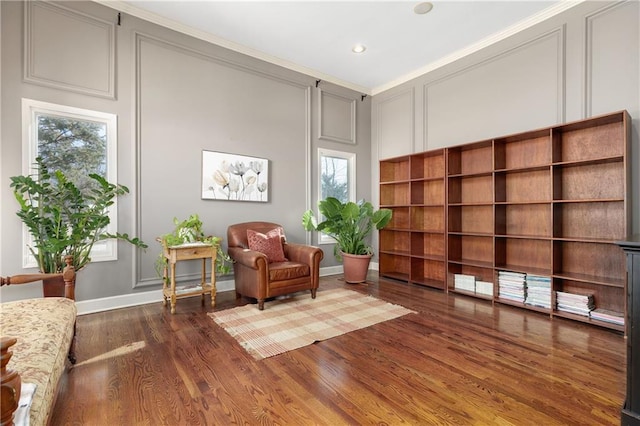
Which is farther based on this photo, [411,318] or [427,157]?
[427,157]

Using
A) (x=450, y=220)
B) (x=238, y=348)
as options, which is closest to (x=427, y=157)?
(x=450, y=220)

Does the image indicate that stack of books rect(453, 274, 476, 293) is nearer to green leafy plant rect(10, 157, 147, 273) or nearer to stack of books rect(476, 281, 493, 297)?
stack of books rect(476, 281, 493, 297)

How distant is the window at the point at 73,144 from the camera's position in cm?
280

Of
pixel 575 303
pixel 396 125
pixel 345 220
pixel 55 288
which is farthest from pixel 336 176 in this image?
pixel 55 288

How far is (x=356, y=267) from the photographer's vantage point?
4336mm

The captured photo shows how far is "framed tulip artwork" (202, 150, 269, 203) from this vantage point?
12.5 ft

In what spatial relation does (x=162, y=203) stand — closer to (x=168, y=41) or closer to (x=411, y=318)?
(x=168, y=41)

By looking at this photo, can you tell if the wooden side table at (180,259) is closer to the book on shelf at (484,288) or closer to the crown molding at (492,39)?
the book on shelf at (484,288)

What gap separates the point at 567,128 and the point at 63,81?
5.15 m

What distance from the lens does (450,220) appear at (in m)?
3.99

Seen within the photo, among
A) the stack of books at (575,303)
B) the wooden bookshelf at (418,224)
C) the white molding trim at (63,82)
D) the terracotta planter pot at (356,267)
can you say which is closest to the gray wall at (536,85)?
the wooden bookshelf at (418,224)

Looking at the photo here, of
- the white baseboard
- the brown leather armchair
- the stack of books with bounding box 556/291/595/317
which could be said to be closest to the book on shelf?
the stack of books with bounding box 556/291/595/317

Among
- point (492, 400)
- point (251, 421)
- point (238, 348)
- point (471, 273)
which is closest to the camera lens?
point (251, 421)

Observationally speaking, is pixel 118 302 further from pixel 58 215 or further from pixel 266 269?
pixel 266 269
